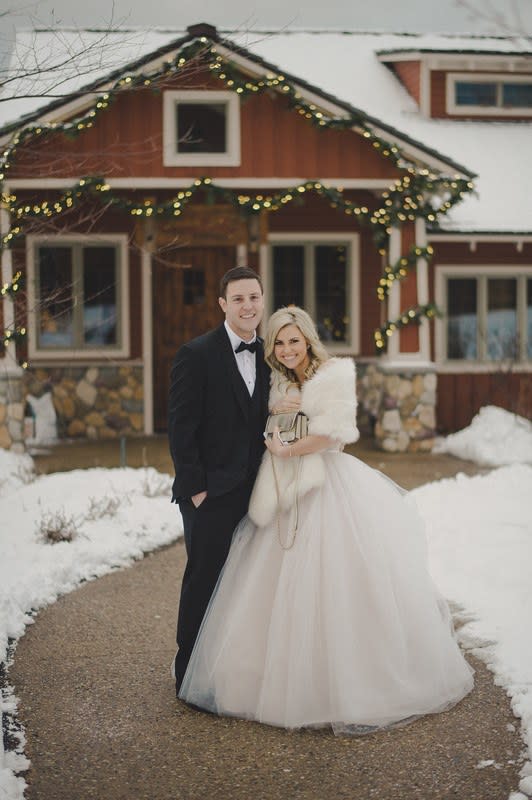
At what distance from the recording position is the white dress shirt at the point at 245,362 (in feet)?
14.7

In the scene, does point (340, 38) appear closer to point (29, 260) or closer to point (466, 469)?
point (29, 260)

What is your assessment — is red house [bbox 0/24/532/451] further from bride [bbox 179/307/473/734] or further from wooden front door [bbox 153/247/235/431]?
bride [bbox 179/307/473/734]

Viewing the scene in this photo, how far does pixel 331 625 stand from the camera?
4.07 meters

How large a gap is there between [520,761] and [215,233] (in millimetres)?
10642

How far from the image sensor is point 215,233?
533 inches

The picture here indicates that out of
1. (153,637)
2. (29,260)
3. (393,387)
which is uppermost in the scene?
(29,260)

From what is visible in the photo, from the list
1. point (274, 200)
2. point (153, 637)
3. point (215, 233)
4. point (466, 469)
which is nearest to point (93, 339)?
Answer: point (215, 233)

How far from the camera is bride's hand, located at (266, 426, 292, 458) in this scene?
14.1ft

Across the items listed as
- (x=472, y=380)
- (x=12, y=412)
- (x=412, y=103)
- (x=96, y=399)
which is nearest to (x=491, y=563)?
(x=12, y=412)

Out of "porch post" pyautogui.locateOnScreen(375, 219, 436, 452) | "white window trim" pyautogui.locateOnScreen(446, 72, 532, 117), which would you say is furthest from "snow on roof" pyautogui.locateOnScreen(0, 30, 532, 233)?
"porch post" pyautogui.locateOnScreen(375, 219, 436, 452)

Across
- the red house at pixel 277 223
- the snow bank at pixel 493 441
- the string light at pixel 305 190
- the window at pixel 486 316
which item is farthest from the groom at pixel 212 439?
the window at pixel 486 316

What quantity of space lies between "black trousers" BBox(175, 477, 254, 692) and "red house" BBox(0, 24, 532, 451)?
6149 millimetres

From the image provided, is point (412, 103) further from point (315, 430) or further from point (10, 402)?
point (315, 430)

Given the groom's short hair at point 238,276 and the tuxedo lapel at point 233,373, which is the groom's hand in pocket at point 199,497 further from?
the groom's short hair at point 238,276
